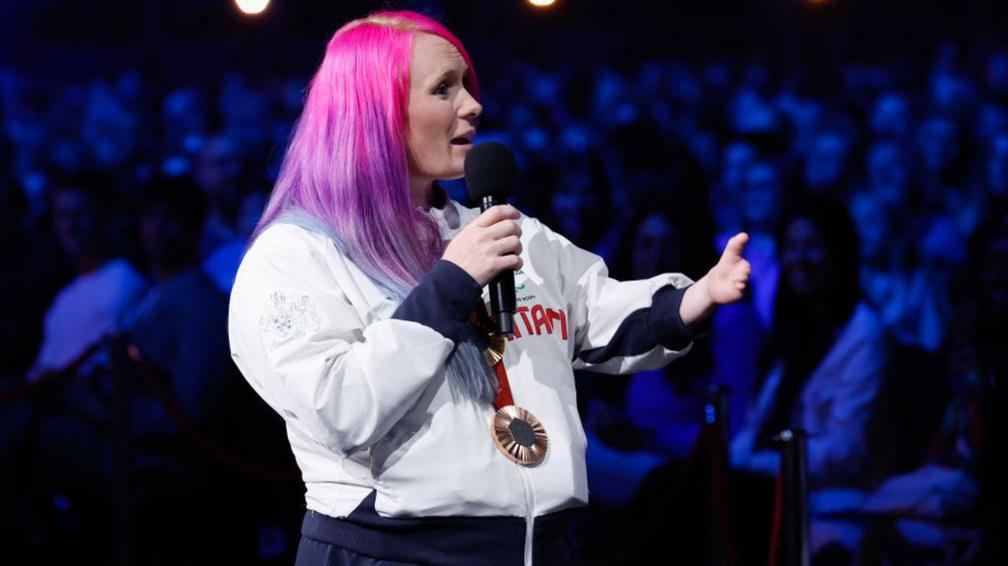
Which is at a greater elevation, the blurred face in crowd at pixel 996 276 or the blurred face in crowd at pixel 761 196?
the blurred face in crowd at pixel 761 196

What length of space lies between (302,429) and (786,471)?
1.74 meters

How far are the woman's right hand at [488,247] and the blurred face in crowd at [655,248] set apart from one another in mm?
2760

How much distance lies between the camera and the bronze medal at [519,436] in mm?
1705

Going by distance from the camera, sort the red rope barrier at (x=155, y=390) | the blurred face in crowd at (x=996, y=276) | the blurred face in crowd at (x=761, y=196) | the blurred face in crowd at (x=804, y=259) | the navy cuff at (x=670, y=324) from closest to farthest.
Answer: the navy cuff at (x=670, y=324) < the red rope barrier at (x=155, y=390) < the blurred face in crowd at (x=996, y=276) < the blurred face in crowd at (x=804, y=259) < the blurred face in crowd at (x=761, y=196)

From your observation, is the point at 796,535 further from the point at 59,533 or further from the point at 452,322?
the point at 59,533

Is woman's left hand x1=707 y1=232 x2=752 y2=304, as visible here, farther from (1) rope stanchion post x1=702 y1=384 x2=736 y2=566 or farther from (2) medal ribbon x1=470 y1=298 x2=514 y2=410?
(1) rope stanchion post x1=702 y1=384 x2=736 y2=566

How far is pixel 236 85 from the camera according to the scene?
5.11 m

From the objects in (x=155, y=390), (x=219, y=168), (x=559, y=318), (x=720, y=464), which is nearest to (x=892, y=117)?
(x=720, y=464)

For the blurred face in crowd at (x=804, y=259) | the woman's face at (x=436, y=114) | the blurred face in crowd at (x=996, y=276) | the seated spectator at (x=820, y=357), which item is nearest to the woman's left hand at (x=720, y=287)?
the woman's face at (x=436, y=114)

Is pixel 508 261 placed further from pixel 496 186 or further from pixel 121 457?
pixel 121 457

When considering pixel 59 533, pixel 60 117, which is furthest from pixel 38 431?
pixel 60 117

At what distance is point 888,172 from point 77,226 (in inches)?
127

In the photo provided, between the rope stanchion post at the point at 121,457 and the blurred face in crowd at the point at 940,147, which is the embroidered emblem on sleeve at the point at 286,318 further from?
the blurred face in crowd at the point at 940,147

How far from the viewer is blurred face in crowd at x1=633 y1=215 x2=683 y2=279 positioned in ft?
14.5
